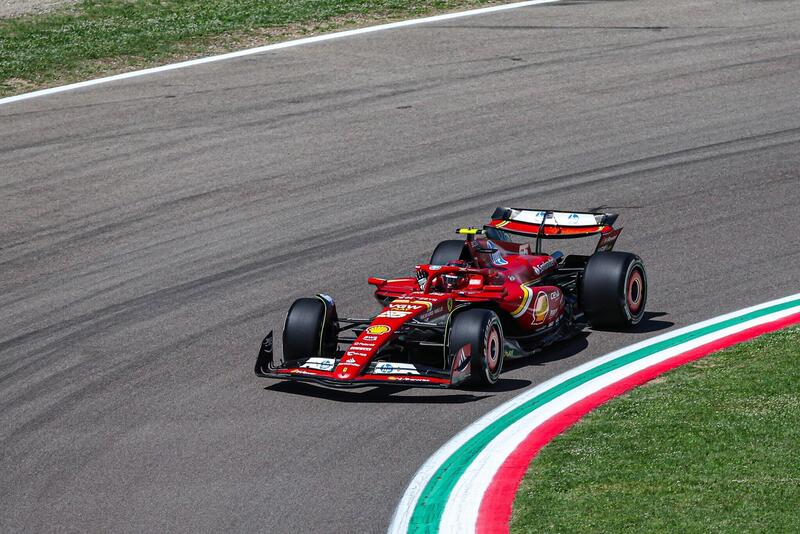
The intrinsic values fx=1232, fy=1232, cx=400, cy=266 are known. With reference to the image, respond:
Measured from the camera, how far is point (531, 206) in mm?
15945

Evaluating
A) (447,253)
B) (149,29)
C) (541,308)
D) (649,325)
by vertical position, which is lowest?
(649,325)

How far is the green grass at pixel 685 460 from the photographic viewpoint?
25.0 ft

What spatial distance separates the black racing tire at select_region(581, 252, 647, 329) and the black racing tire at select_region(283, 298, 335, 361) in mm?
2545

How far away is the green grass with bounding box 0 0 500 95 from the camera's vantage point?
73.0 feet

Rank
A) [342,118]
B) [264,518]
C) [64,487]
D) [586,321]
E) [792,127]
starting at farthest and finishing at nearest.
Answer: [342,118]
[792,127]
[586,321]
[64,487]
[264,518]

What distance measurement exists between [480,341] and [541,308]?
52.8 inches

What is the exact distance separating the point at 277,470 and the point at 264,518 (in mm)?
864

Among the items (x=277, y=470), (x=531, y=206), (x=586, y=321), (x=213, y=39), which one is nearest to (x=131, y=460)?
(x=277, y=470)

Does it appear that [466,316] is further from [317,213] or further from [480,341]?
[317,213]

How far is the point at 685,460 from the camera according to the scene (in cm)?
852

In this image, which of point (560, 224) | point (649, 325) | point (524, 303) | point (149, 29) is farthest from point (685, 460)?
point (149, 29)

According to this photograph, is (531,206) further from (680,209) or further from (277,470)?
(277,470)

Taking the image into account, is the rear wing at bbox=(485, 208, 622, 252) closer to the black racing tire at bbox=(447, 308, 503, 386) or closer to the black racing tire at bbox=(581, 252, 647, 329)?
the black racing tire at bbox=(581, 252, 647, 329)

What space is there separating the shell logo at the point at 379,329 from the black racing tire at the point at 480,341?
0.55 metres
